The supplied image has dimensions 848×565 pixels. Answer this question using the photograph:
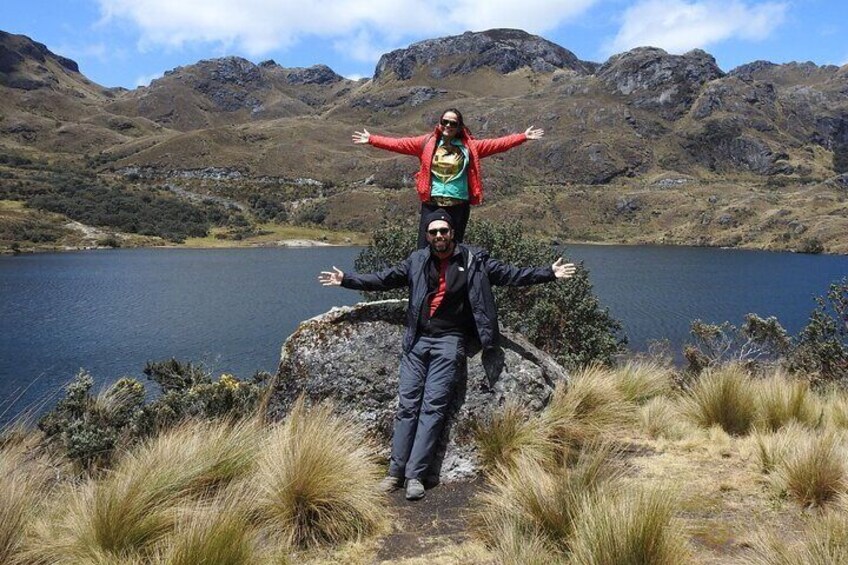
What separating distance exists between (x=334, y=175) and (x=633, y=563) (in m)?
152

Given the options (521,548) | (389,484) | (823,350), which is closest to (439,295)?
(389,484)

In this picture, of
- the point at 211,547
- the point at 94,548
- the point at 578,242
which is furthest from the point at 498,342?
the point at 578,242

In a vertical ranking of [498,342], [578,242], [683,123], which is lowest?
[578,242]

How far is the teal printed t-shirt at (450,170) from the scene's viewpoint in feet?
18.6

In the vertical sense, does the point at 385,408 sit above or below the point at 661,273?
above

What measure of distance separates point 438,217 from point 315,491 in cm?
249

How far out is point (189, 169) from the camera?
481 feet

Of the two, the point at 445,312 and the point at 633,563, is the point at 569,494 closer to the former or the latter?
the point at 633,563

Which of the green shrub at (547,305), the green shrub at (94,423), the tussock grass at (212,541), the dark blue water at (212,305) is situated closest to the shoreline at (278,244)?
the dark blue water at (212,305)

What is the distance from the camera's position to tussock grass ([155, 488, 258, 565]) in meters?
2.99

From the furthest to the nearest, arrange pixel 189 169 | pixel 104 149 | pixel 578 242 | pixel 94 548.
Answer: pixel 104 149
pixel 189 169
pixel 578 242
pixel 94 548

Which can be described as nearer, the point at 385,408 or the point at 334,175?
the point at 385,408

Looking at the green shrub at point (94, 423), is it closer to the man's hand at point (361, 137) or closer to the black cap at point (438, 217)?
the black cap at point (438, 217)

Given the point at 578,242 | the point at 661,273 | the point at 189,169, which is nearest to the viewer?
the point at 661,273
